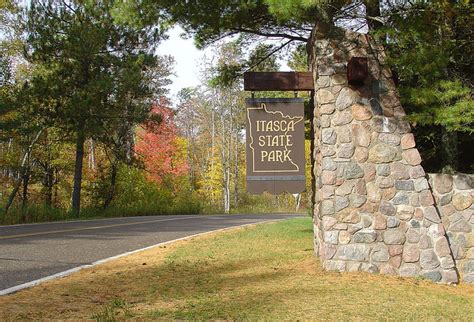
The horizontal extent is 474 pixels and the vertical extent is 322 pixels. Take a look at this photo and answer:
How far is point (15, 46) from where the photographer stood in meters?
22.2

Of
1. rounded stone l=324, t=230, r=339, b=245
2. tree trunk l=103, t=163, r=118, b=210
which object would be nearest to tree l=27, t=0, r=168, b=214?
tree trunk l=103, t=163, r=118, b=210

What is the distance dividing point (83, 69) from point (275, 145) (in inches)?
505

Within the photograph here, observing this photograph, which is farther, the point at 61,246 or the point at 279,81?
the point at 61,246

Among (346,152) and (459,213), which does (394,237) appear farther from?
(346,152)

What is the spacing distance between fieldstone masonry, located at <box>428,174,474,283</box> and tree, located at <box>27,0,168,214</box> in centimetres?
1275

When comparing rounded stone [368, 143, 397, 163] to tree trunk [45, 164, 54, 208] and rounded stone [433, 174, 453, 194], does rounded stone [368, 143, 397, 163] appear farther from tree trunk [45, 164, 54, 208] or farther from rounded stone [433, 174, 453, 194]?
tree trunk [45, 164, 54, 208]

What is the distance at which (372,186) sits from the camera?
20.6ft

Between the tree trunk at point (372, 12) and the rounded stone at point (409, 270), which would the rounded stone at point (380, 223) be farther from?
the tree trunk at point (372, 12)

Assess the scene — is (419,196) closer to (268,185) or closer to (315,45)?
(268,185)

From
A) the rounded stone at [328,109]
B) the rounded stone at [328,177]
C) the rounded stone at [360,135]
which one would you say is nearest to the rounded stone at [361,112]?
the rounded stone at [360,135]

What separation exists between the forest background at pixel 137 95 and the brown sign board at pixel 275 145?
150 cm

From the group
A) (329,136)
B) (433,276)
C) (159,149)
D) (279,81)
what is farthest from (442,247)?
(159,149)

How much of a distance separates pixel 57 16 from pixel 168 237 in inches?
451

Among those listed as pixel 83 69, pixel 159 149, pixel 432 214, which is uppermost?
pixel 83 69
